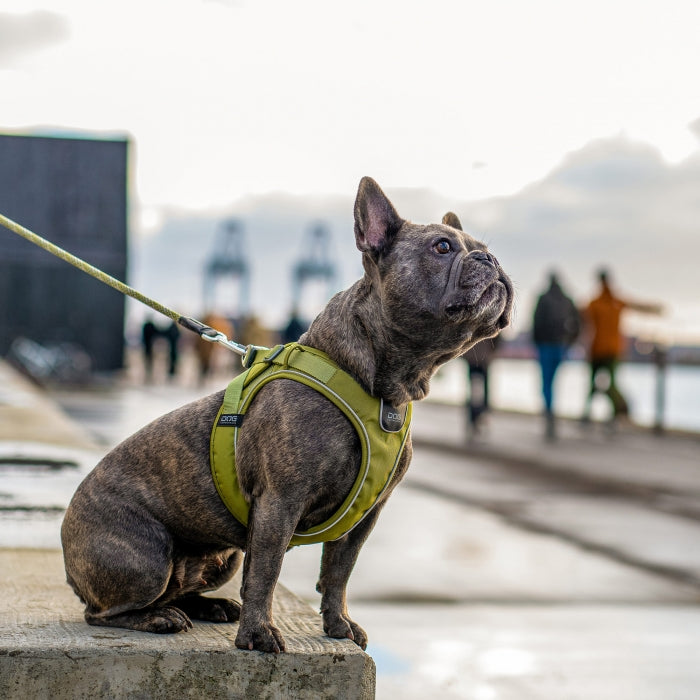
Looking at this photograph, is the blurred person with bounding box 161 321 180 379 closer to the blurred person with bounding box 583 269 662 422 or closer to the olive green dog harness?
the blurred person with bounding box 583 269 662 422

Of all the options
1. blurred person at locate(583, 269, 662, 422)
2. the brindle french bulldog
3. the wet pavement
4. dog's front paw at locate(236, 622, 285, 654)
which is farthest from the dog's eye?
blurred person at locate(583, 269, 662, 422)

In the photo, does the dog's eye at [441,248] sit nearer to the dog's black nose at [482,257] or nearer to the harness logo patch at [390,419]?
the dog's black nose at [482,257]

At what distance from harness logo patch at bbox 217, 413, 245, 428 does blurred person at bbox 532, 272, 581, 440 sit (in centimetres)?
1036

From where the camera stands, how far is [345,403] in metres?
2.69

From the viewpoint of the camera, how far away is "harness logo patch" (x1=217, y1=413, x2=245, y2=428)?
2773 millimetres

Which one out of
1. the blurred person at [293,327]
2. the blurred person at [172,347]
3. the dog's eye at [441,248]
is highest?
the dog's eye at [441,248]

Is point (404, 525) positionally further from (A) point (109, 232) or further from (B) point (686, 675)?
(A) point (109, 232)

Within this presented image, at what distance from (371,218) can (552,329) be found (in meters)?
10.4

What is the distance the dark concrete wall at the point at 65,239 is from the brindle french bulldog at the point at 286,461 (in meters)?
30.0

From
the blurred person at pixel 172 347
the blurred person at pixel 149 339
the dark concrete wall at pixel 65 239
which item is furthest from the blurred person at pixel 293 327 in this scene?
the dark concrete wall at pixel 65 239

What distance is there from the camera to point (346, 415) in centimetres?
267

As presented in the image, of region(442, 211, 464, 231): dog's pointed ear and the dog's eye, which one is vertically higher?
region(442, 211, 464, 231): dog's pointed ear

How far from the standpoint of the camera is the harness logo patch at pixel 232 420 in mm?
2773

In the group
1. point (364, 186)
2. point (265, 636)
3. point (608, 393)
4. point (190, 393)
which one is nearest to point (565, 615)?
point (265, 636)
